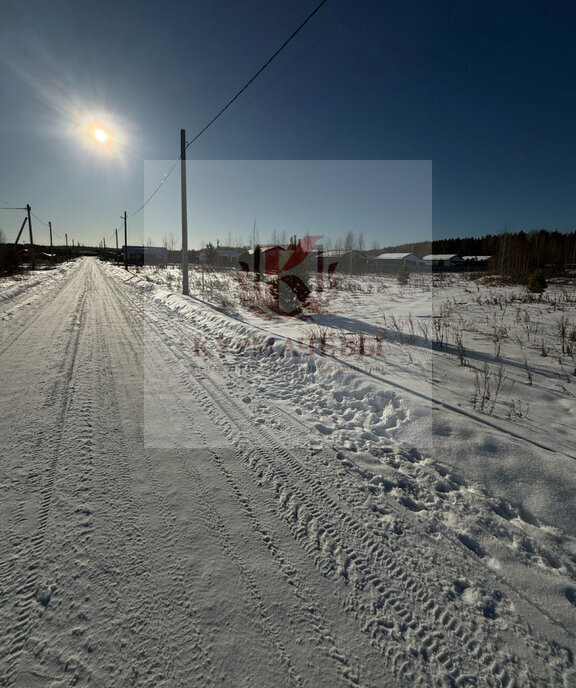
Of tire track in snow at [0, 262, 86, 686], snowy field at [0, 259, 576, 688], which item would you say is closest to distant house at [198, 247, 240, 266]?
snowy field at [0, 259, 576, 688]

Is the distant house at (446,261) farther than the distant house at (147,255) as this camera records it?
Yes

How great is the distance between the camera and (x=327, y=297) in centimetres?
1675

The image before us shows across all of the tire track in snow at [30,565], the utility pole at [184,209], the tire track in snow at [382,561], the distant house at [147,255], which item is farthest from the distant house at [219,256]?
the tire track in snow at [382,561]

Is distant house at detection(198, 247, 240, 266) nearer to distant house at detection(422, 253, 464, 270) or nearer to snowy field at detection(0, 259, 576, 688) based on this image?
distant house at detection(422, 253, 464, 270)

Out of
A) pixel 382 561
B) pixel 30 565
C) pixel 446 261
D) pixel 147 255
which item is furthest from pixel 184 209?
pixel 446 261

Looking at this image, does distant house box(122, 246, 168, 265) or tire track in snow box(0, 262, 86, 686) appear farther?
distant house box(122, 246, 168, 265)

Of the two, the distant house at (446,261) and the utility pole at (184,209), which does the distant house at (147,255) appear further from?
the distant house at (446,261)

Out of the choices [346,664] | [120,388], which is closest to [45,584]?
[346,664]

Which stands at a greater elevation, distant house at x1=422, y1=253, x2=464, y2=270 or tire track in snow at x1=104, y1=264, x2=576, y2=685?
distant house at x1=422, y1=253, x2=464, y2=270

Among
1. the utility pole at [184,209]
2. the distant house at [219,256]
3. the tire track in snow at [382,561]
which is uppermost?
the distant house at [219,256]

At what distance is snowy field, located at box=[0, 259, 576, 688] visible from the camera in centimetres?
150

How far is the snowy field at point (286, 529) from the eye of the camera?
150 centimetres

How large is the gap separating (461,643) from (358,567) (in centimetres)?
57

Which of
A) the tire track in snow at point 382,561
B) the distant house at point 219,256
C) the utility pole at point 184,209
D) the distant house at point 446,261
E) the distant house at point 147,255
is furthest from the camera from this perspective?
the distant house at point 446,261
